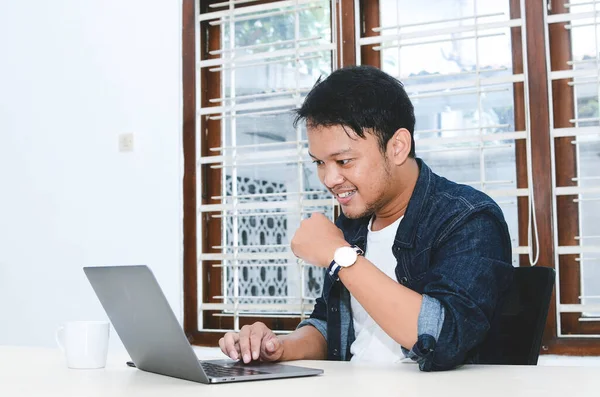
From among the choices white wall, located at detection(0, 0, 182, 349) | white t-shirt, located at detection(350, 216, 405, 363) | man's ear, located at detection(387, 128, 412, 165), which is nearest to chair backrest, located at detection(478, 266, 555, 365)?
white t-shirt, located at detection(350, 216, 405, 363)

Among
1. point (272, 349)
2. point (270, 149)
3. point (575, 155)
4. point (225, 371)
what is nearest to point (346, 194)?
point (272, 349)

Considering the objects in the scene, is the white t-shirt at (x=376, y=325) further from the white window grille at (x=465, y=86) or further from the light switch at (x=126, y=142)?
the light switch at (x=126, y=142)

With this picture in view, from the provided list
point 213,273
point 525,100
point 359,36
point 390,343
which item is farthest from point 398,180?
point 213,273

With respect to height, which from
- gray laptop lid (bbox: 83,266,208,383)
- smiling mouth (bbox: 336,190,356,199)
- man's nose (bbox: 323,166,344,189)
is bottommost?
gray laptop lid (bbox: 83,266,208,383)

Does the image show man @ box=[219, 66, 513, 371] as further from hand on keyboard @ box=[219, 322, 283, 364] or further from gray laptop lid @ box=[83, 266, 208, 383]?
gray laptop lid @ box=[83, 266, 208, 383]

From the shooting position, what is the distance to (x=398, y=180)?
168 centimetres

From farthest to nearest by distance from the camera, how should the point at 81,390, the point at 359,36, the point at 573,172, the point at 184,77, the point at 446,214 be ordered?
1. the point at 184,77
2. the point at 359,36
3. the point at 573,172
4. the point at 446,214
5. the point at 81,390

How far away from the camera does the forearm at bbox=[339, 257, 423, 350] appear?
52.3 inches

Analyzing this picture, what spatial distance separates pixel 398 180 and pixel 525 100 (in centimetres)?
108

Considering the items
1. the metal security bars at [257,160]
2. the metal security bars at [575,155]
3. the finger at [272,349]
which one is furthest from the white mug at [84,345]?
the metal security bars at [575,155]

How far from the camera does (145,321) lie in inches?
46.1

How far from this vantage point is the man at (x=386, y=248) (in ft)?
4.40

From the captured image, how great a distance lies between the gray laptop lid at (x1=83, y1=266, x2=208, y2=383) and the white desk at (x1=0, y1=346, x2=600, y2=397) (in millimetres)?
24

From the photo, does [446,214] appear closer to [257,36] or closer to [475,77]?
[475,77]
